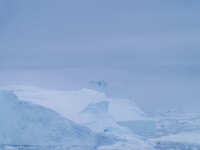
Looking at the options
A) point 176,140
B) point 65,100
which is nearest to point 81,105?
point 65,100

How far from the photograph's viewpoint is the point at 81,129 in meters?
9.53

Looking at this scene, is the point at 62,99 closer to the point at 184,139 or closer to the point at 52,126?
the point at 52,126

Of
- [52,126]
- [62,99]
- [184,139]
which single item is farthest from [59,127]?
→ [184,139]

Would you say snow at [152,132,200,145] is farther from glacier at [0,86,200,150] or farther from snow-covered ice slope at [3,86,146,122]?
snow-covered ice slope at [3,86,146,122]

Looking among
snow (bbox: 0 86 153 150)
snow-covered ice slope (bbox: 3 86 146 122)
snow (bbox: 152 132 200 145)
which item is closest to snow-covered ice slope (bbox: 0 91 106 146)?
snow (bbox: 0 86 153 150)

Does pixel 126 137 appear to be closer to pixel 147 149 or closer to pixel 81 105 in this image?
pixel 147 149

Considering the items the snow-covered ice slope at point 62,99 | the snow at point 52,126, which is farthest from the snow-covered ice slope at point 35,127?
the snow-covered ice slope at point 62,99

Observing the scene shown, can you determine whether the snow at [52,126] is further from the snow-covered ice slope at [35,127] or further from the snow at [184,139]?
the snow at [184,139]

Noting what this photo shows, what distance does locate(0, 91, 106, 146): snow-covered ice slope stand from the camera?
29.4ft

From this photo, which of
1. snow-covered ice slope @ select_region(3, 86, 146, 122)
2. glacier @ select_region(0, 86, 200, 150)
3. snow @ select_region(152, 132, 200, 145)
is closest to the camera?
glacier @ select_region(0, 86, 200, 150)

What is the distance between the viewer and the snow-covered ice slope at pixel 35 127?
8.96 metres

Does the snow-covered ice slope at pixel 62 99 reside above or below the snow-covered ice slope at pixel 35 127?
above

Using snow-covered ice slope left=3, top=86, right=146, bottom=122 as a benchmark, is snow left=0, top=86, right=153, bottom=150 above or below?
below

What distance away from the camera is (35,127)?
920cm
